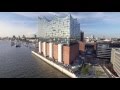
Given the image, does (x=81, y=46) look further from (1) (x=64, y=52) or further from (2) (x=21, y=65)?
(2) (x=21, y=65)

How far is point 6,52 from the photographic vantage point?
4207 millimetres

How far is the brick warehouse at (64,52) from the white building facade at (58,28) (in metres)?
0.22

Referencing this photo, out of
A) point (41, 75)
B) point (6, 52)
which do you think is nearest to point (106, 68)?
point (41, 75)

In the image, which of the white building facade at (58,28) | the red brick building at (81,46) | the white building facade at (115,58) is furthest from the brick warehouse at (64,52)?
the white building facade at (115,58)

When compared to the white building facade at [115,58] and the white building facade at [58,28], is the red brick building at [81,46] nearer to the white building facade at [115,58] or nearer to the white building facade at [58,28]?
the white building facade at [58,28]

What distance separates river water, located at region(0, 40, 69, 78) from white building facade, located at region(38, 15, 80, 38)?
1.90ft

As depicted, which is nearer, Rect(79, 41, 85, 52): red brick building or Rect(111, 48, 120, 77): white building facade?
Rect(111, 48, 120, 77): white building facade

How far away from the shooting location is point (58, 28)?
13.6 feet

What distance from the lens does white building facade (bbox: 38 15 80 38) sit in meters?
3.96

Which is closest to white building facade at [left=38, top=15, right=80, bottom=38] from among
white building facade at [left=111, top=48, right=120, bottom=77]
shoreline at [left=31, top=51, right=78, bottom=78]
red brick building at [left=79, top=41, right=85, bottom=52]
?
red brick building at [left=79, top=41, right=85, bottom=52]

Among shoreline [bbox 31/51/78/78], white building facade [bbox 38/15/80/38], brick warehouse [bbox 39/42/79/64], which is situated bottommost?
shoreline [bbox 31/51/78/78]

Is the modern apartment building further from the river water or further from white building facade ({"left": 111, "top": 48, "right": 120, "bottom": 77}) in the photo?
the river water

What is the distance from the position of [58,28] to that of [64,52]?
1.75 feet
